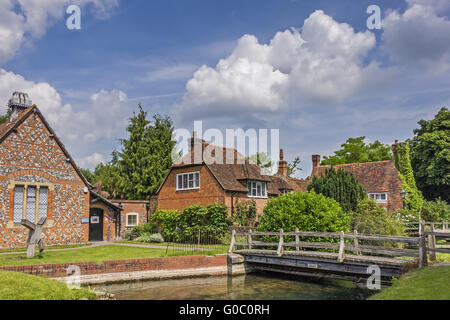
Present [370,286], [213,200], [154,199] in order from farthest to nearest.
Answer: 1. [154,199]
2. [213,200]
3. [370,286]

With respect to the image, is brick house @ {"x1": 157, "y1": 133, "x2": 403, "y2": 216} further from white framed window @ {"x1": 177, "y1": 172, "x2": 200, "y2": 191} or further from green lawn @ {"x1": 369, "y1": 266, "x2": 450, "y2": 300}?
green lawn @ {"x1": 369, "y1": 266, "x2": 450, "y2": 300}

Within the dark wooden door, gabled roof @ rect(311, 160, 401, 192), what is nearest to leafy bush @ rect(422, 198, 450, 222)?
gabled roof @ rect(311, 160, 401, 192)

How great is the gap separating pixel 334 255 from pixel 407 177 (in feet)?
95.2

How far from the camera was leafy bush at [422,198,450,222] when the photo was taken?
A: 3194cm

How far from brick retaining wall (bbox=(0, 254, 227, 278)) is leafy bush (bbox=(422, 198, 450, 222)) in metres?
21.7

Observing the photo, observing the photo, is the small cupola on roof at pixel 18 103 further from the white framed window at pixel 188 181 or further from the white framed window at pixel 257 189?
the white framed window at pixel 257 189

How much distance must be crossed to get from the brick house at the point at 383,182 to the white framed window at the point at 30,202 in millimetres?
25270

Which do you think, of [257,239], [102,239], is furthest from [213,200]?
[102,239]

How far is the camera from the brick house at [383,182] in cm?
3825

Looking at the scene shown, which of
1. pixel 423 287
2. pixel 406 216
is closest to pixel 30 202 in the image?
pixel 423 287

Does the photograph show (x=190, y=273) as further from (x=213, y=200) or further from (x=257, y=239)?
(x=213, y=200)
